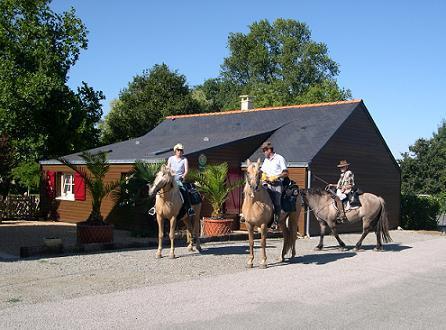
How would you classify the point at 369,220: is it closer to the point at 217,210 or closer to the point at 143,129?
the point at 217,210

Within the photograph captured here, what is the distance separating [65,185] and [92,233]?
33.5 feet

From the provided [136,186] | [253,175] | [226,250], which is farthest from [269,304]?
[136,186]

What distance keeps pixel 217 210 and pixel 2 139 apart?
823cm

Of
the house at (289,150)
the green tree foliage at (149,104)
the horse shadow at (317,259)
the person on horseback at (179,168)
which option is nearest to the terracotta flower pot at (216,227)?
the house at (289,150)

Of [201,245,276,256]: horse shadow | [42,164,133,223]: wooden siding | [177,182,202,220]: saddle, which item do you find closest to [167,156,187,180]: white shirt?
[177,182,202,220]: saddle

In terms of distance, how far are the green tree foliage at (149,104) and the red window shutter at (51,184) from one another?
49.2 ft

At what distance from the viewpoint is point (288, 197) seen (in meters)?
11.6

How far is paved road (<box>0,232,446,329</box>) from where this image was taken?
667 centimetres

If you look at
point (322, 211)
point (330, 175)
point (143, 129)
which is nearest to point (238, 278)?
point (322, 211)

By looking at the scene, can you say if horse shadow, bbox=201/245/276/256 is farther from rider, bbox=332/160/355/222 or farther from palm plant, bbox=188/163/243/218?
palm plant, bbox=188/163/243/218

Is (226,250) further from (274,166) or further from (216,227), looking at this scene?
(274,166)

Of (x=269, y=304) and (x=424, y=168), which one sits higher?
(x=424, y=168)

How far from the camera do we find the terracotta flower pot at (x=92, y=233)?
1400 cm

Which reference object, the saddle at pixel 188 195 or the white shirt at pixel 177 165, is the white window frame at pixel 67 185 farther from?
the white shirt at pixel 177 165
